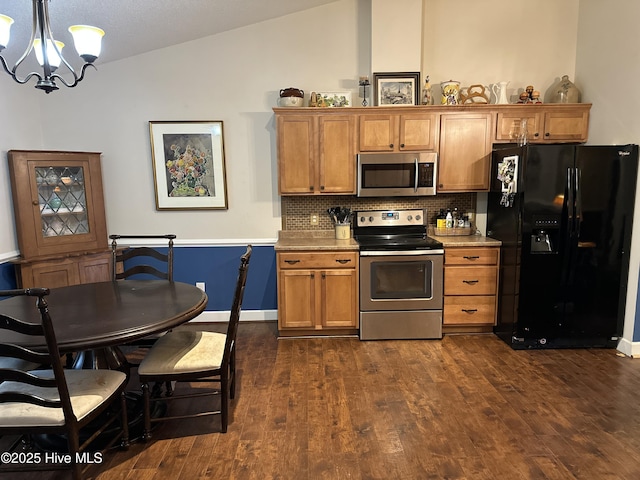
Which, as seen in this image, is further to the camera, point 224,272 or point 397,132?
point 224,272

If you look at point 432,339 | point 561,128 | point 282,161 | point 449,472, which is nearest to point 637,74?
point 561,128

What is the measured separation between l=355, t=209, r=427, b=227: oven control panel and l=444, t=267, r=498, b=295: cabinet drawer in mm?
654

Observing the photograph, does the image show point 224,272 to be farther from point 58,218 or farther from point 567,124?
point 567,124

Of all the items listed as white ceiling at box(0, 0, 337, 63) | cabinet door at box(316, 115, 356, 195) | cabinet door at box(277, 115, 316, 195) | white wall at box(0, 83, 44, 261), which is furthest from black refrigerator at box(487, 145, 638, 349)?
white wall at box(0, 83, 44, 261)

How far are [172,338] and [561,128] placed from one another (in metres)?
3.68

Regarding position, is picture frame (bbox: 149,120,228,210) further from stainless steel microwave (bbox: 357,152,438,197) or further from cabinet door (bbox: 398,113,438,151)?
cabinet door (bbox: 398,113,438,151)

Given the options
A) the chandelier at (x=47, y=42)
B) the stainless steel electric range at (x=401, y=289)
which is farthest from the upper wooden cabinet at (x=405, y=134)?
the chandelier at (x=47, y=42)

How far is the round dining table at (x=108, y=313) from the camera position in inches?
73.0

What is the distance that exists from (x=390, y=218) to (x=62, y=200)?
2.99 meters

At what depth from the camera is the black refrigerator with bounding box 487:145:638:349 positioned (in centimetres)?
325

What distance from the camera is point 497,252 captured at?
12.1 ft

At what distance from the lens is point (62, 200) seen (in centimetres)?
357

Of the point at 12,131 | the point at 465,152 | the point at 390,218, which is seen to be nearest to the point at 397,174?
the point at 390,218

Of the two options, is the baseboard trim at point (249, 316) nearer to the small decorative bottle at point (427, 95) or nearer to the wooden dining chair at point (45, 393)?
the wooden dining chair at point (45, 393)
